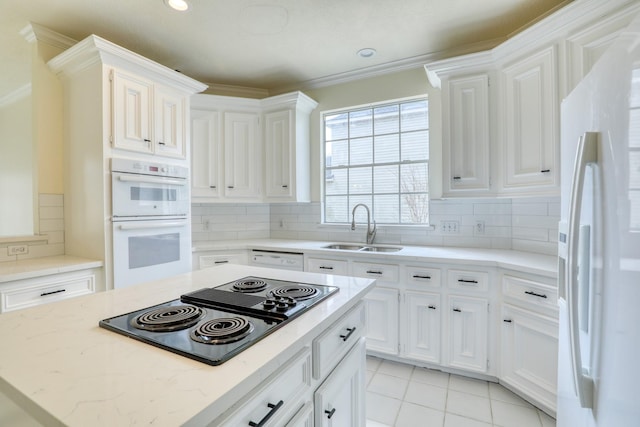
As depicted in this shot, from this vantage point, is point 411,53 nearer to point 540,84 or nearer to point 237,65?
point 540,84

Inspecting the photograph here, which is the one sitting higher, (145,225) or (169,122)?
(169,122)

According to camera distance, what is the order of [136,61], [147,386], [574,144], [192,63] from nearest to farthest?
1. [147,386]
2. [574,144]
3. [136,61]
4. [192,63]

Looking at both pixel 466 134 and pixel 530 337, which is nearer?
pixel 530 337

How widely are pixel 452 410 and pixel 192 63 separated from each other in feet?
12.1

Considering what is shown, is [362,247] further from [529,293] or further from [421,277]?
[529,293]

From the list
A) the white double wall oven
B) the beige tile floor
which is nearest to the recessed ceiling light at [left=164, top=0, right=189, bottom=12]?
the white double wall oven

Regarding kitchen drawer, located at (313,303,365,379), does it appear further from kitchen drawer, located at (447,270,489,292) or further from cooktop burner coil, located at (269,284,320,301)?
kitchen drawer, located at (447,270,489,292)

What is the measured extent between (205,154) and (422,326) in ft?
8.71

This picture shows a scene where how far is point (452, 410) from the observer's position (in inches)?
77.8

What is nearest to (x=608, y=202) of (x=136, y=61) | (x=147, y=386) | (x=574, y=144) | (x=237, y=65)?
(x=574, y=144)

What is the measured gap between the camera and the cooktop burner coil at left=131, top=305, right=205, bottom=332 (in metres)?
0.90

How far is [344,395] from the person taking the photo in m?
1.24

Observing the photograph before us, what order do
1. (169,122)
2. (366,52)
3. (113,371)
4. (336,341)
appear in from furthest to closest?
(366,52)
(169,122)
(336,341)
(113,371)

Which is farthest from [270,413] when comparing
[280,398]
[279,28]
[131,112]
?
[279,28]
